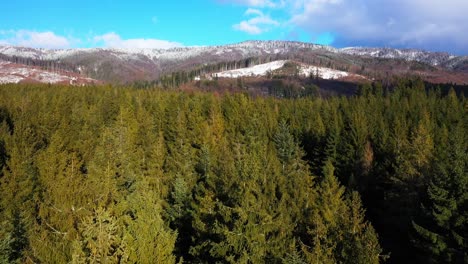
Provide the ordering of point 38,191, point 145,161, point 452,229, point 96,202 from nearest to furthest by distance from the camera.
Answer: point 96,202, point 452,229, point 38,191, point 145,161

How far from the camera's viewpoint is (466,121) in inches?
2530

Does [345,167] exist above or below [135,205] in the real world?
below

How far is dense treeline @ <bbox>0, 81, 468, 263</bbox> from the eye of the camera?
16.5m

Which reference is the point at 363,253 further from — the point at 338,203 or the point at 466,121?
the point at 466,121

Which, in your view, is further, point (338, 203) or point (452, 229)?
point (338, 203)

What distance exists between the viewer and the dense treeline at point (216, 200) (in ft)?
54.2

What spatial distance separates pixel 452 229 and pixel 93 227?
2304cm

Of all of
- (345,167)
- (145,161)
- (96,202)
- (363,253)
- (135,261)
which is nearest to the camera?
(135,261)

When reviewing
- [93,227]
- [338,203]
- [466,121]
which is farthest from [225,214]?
[466,121]

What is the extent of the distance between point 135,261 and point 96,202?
17.3 feet

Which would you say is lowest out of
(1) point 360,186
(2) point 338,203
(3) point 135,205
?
(1) point 360,186

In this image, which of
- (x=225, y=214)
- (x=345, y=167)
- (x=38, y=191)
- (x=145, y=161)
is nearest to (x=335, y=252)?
(x=225, y=214)

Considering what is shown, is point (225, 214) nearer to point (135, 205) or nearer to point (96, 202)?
point (135, 205)

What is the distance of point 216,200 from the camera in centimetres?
2284
